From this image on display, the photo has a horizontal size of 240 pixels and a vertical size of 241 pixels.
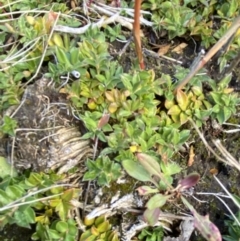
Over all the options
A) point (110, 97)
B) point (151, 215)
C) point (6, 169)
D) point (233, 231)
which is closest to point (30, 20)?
point (110, 97)

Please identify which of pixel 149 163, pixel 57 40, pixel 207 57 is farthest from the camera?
pixel 57 40

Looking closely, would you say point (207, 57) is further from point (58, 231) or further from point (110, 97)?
point (58, 231)

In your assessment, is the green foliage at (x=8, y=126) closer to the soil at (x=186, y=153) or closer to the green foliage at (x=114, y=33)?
the soil at (x=186, y=153)

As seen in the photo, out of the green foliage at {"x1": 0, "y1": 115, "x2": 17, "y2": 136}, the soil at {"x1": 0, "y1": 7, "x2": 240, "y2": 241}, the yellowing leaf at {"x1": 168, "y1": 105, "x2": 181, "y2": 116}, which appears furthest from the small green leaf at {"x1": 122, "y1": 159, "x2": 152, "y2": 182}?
the green foliage at {"x1": 0, "y1": 115, "x2": 17, "y2": 136}

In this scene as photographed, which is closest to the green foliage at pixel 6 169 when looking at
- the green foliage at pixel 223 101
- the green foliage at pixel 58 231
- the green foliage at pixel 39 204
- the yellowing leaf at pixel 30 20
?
the green foliage at pixel 39 204

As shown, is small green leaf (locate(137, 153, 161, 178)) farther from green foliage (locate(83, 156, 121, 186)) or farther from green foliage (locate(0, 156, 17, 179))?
green foliage (locate(0, 156, 17, 179))
